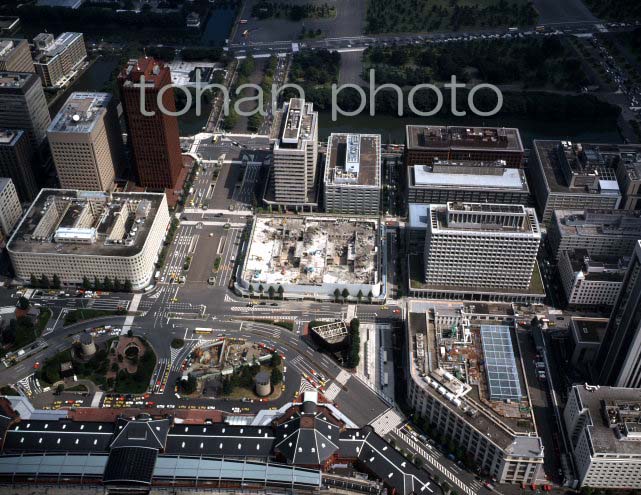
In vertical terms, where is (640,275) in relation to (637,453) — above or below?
above
